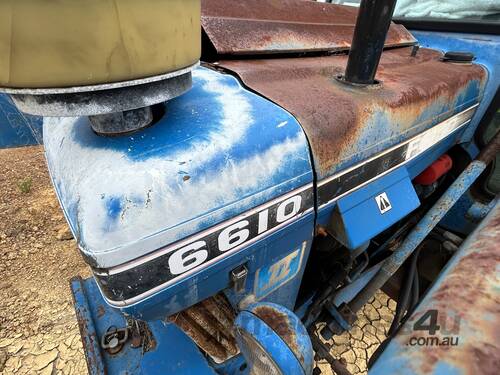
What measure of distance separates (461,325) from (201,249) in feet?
1.45

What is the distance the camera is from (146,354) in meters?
1.05

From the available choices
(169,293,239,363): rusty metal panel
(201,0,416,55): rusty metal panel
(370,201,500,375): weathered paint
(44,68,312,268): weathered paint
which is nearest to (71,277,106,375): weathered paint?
(169,293,239,363): rusty metal panel

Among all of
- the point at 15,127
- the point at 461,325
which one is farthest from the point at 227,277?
the point at 15,127

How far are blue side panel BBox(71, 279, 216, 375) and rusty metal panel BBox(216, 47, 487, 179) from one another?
721 millimetres

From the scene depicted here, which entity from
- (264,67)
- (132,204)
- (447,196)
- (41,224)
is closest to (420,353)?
(132,204)

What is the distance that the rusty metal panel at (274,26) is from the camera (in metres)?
0.98

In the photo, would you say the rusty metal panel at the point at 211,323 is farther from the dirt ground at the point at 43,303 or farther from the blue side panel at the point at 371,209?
the dirt ground at the point at 43,303

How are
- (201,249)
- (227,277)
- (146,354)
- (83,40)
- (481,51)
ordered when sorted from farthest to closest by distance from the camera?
(481,51)
(146,354)
(227,277)
(201,249)
(83,40)

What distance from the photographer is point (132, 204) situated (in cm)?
53

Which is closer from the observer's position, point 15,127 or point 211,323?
point 211,323

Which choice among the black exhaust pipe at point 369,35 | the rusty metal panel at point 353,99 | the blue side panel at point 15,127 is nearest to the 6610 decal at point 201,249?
the rusty metal panel at point 353,99

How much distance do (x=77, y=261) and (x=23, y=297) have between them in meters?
0.35

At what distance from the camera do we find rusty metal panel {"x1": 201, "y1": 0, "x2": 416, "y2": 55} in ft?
3.22

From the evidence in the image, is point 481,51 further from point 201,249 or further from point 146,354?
point 146,354
